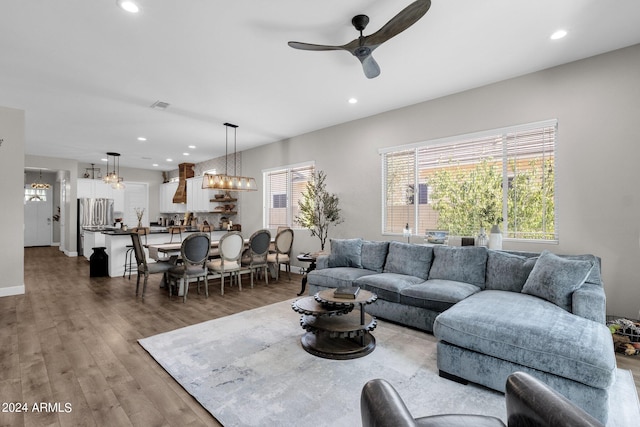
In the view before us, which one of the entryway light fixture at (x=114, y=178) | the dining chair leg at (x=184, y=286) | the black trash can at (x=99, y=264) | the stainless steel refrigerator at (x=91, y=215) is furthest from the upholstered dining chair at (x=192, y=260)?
the stainless steel refrigerator at (x=91, y=215)

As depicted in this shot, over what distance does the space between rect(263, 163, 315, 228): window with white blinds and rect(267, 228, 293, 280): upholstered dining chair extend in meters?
0.64

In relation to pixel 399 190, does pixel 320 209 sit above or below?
below

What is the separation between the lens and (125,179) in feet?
34.6

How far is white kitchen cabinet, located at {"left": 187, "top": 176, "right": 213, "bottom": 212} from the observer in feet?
28.1

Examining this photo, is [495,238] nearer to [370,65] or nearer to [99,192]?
[370,65]

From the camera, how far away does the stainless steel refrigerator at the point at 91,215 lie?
9328 millimetres

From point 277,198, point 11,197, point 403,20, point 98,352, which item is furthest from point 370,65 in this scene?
point 11,197

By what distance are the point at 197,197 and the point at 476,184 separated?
23.7ft

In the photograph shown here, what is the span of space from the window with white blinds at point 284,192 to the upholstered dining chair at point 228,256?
1.78 m

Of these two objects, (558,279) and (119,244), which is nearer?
(558,279)

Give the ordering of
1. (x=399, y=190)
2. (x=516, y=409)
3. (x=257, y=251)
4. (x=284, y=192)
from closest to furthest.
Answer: (x=516, y=409), (x=399, y=190), (x=257, y=251), (x=284, y=192)

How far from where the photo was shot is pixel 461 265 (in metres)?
3.73

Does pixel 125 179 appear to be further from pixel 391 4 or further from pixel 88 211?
pixel 391 4

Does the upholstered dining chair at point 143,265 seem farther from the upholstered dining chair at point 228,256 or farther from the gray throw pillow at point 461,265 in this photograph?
the gray throw pillow at point 461,265
